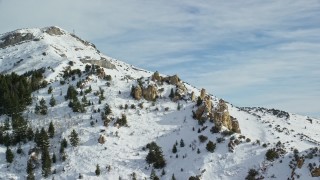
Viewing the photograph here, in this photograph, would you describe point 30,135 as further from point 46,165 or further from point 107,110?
point 107,110

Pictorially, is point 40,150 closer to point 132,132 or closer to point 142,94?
point 132,132

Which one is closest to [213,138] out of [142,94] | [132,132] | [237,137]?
[237,137]

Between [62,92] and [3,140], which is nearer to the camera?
[3,140]

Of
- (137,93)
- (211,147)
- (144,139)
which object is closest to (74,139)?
(144,139)

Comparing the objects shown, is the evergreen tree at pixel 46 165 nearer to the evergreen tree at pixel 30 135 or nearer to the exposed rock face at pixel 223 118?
the evergreen tree at pixel 30 135

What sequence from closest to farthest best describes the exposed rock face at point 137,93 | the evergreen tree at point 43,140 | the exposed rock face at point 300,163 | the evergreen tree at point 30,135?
the exposed rock face at point 300,163, the evergreen tree at point 43,140, the evergreen tree at point 30,135, the exposed rock face at point 137,93

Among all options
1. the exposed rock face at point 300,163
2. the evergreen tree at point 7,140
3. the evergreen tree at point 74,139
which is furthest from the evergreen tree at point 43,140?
the exposed rock face at point 300,163

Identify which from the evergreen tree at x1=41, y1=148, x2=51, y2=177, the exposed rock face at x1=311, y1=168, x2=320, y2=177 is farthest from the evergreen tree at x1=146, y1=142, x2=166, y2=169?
the exposed rock face at x1=311, y1=168, x2=320, y2=177

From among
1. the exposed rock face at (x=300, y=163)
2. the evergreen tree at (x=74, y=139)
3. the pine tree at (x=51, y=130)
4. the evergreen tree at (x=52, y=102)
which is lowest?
the exposed rock face at (x=300, y=163)

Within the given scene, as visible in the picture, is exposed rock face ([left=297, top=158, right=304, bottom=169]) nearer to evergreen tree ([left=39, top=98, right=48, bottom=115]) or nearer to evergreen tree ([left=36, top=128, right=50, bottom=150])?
evergreen tree ([left=36, top=128, right=50, bottom=150])

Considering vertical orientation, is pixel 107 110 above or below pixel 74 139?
above

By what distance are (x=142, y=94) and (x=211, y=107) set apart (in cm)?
1911

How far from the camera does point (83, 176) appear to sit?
8131 cm

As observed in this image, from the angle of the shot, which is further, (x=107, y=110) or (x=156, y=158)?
(x=107, y=110)
